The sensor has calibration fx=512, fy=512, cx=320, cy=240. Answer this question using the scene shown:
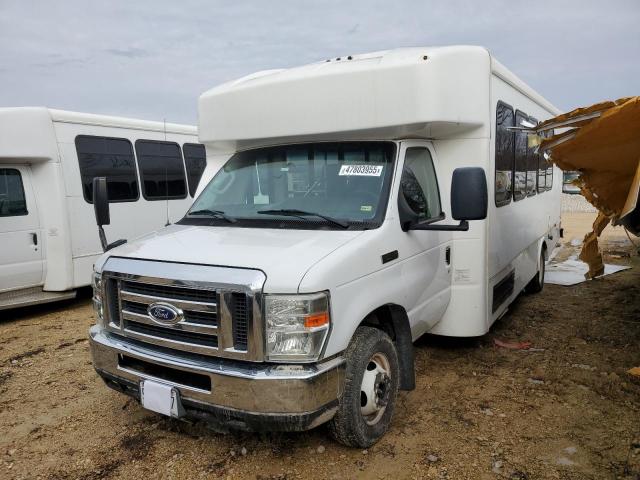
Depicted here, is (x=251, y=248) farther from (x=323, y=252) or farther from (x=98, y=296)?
(x=98, y=296)

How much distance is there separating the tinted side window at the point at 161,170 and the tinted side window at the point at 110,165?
233 millimetres

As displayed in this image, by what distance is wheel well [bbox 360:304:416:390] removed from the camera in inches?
145

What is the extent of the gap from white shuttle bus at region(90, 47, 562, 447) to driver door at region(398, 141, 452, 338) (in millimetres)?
20

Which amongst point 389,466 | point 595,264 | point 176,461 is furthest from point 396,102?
point 595,264

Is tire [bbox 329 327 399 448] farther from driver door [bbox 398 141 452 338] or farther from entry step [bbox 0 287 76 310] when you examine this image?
entry step [bbox 0 287 76 310]

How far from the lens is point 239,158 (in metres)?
4.59

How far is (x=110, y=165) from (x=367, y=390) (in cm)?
685

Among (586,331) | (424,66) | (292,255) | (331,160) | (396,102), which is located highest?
(424,66)

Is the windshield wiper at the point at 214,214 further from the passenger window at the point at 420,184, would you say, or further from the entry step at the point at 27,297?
the entry step at the point at 27,297

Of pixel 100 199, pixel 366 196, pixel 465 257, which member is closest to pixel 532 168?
pixel 465 257

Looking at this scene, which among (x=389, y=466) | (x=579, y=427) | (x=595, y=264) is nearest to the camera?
(x=389, y=466)

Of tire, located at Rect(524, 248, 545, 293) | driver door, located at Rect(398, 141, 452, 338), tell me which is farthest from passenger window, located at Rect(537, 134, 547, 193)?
driver door, located at Rect(398, 141, 452, 338)

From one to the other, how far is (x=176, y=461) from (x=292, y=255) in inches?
66.2

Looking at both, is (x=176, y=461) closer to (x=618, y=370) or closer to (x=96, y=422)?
(x=96, y=422)
